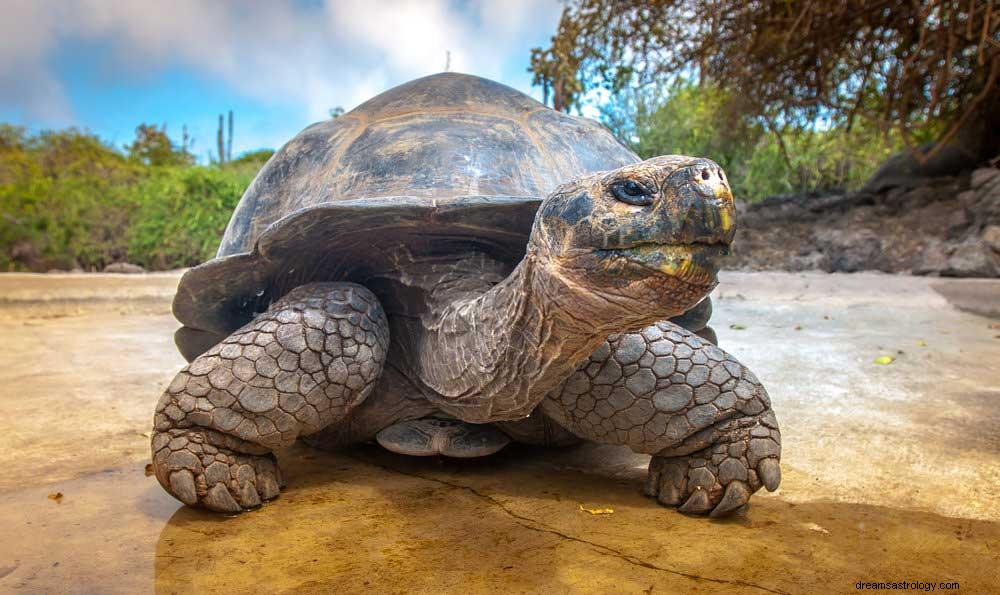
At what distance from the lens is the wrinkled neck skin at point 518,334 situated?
1.36 m

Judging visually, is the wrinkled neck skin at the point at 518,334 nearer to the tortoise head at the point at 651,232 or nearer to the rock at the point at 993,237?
the tortoise head at the point at 651,232

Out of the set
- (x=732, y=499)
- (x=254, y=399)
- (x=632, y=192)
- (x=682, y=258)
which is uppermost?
(x=632, y=192)

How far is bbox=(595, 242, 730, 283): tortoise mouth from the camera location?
1.20 meters

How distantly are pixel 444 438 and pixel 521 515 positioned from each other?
382 mm

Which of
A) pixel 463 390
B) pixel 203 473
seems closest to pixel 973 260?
pixel 463 390

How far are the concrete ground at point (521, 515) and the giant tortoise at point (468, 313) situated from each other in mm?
134

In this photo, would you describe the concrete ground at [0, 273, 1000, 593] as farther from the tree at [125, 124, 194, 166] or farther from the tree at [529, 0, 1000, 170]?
the tree at [125, 124, 194, 166]

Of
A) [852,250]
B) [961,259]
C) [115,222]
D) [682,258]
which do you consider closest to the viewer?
[682,258]

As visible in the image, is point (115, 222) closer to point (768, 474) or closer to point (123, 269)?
point (123, 269)

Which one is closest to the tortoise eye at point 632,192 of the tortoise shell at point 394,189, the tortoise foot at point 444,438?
the tortoise shell at point 394,189

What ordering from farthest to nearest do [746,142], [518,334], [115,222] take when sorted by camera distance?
1. [115,222]
2. [746,142]
3. [518,334]

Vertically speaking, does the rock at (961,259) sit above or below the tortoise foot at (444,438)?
above

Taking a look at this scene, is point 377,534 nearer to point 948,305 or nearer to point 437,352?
point 437,352

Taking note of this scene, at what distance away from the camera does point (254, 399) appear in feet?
6.21
